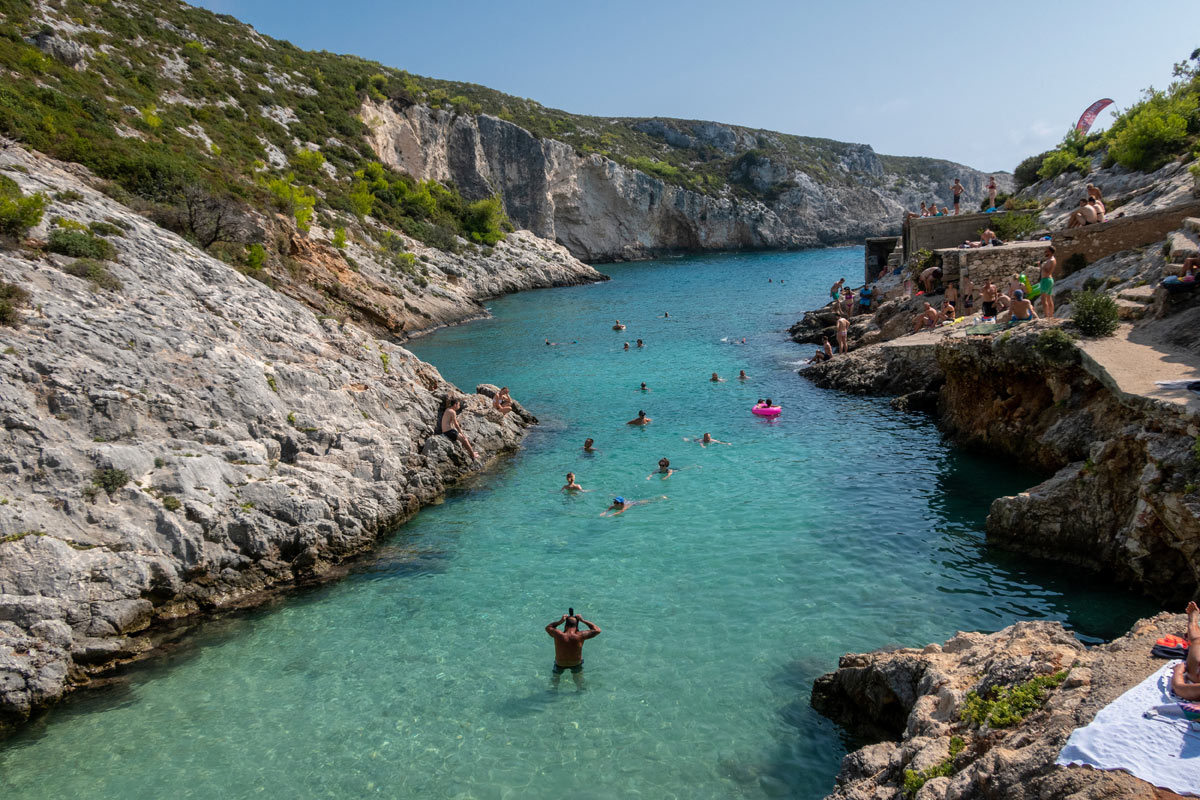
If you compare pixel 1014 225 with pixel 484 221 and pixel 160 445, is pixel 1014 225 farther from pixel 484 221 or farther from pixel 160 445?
pixel 484 221

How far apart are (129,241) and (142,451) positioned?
6147mm

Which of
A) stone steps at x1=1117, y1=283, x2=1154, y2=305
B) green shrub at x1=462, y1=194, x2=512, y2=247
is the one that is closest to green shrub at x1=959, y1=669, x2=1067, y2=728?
stone steps at x1=1117, y1=283, x2=1154, y2=305

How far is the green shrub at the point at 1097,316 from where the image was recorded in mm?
13617

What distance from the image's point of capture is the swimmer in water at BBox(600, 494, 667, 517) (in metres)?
15.0

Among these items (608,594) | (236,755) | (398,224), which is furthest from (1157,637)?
(398,224)

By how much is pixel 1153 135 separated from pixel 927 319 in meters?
10.0

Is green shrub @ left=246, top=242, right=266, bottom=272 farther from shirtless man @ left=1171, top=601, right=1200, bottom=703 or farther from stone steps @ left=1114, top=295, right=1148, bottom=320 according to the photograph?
shirtless man @ left=1171, top=601, right=1200, bottom=703

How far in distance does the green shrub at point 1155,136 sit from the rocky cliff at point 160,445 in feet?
81.1

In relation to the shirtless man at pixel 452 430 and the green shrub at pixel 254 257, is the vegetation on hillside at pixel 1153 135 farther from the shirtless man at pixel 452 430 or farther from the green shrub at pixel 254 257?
the green shrub at pixel 254 257

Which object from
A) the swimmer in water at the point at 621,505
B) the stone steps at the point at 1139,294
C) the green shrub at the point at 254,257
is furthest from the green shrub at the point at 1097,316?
the green shrub at the point at 254,257

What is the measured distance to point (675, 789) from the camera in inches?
292

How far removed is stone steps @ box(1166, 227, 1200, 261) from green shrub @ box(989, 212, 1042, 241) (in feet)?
34.4

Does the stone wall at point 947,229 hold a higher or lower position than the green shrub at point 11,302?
higher

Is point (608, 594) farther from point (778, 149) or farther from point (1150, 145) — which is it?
point (778, 149)
